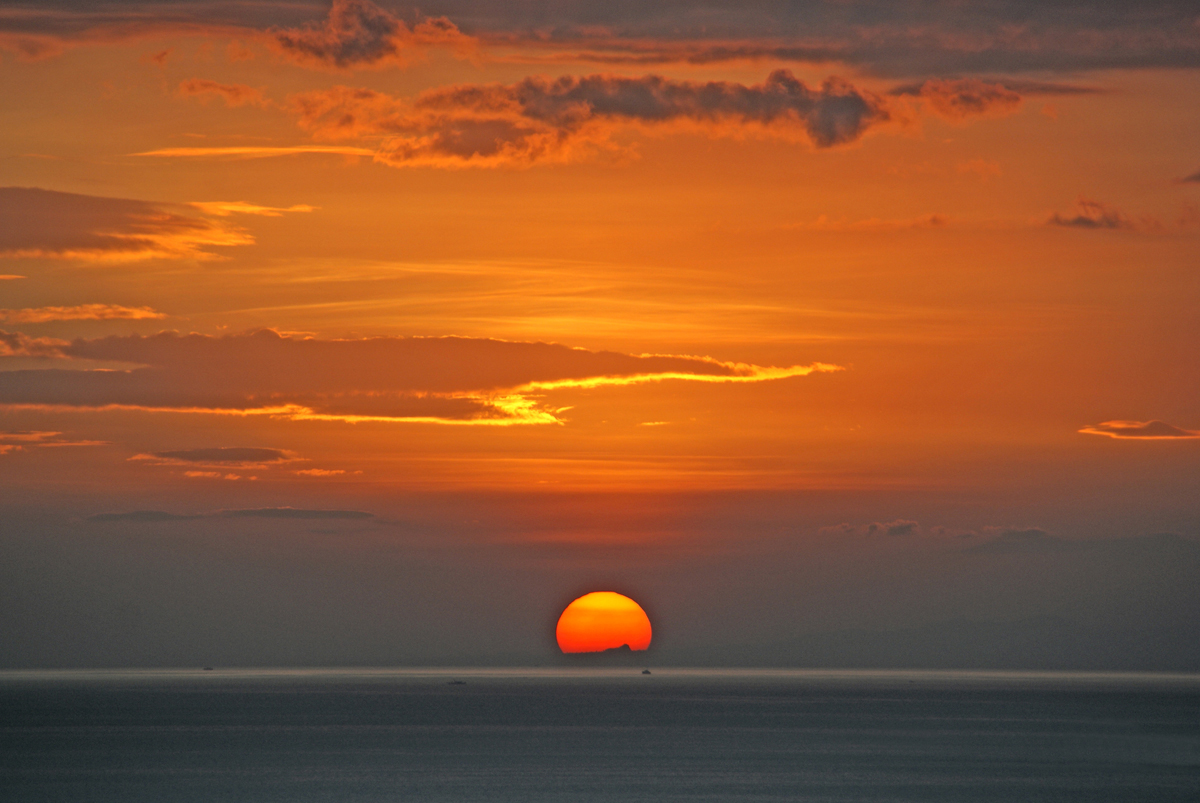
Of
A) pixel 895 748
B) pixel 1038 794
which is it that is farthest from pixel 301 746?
pixel 1038 794

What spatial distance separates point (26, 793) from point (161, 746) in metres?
53.7

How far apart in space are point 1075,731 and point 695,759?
7733 centimetres

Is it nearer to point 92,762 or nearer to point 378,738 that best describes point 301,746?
point 378,738

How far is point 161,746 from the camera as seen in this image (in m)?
150

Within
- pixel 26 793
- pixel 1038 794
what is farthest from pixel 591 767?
pixel 26 793

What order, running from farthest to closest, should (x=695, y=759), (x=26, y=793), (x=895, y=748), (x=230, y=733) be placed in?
(x=230, y=733) → (x=895, y=748) → (x=695, y=759) → (x=26, y=793)

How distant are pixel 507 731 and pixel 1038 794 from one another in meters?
92.1

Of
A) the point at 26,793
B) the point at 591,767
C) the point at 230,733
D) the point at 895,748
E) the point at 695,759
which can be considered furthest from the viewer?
the point at 230,733

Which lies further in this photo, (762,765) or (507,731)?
(507,731)

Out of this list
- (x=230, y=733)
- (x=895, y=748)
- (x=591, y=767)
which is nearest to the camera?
(x=591, y=767)

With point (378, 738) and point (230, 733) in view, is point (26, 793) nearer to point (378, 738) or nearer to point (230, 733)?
point (378, 738)

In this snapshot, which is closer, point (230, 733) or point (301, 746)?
point (301, 746)

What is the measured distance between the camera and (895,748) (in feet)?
489

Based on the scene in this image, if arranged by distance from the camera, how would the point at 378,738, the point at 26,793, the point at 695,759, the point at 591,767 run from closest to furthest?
the point at 26,793 → the point at 591,767 → the point at 695,759 → the point at 378,738
